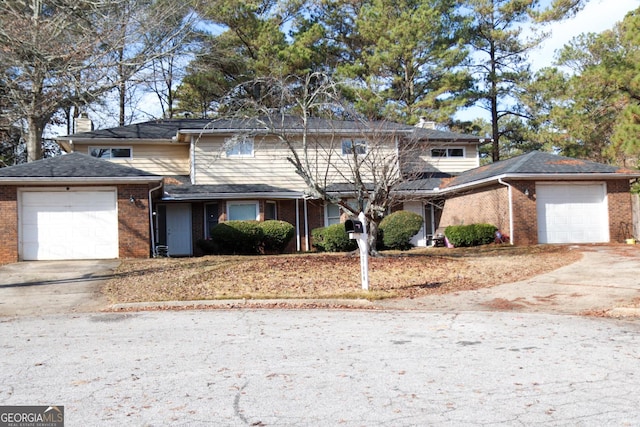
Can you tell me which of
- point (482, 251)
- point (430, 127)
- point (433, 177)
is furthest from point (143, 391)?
point (430, 127)

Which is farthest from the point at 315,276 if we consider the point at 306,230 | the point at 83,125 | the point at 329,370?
the point at 83,125

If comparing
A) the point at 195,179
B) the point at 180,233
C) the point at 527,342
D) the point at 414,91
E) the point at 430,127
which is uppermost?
the point at 414,91

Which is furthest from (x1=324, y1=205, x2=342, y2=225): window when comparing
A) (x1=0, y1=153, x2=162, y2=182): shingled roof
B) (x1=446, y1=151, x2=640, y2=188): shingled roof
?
(x1=0, y1=153, x2=162, y2=182): shingled roof

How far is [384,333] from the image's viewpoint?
26.6 feet

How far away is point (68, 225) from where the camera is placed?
753 inches

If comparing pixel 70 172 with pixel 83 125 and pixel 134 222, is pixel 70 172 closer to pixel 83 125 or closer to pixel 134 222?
pixel 134 222

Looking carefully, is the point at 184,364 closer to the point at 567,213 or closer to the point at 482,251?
the point at 482,251

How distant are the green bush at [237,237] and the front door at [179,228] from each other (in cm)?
316

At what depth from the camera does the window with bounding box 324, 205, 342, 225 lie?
24.9m

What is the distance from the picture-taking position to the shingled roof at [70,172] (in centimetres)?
1847

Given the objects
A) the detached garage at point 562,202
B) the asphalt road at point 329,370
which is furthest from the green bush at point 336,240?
the asphalt road at point 329,370

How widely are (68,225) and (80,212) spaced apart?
561 mm

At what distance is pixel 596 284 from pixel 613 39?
20901 millimetres

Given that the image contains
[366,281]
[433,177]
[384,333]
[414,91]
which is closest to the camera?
[384,333]
